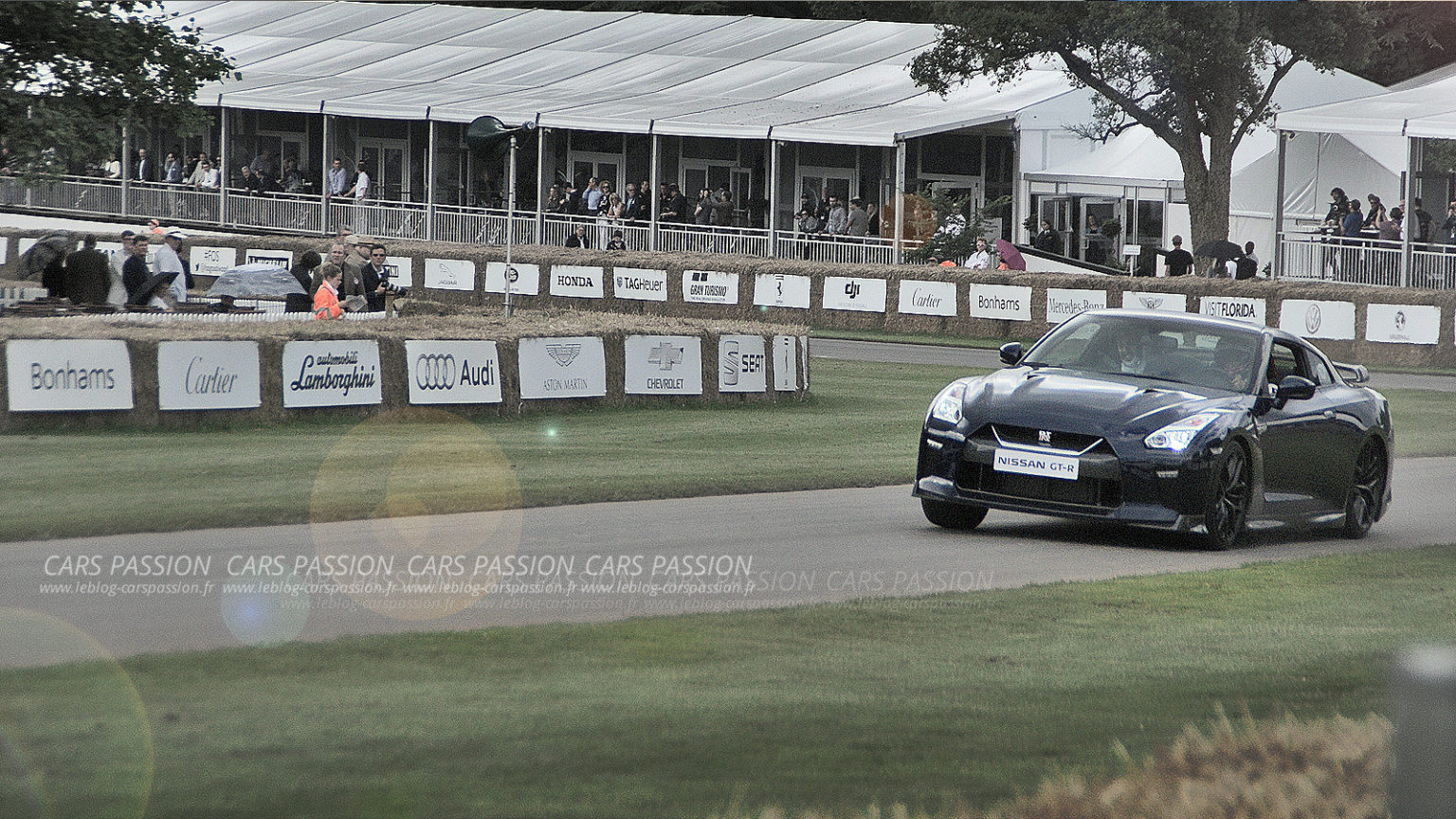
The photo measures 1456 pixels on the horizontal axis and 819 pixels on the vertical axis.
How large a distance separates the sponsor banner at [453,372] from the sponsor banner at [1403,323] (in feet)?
59.7

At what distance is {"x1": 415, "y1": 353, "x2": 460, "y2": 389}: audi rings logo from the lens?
1808 cm

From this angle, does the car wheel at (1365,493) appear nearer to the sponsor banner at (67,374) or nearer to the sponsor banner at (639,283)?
the sponsor banner at (67,374)

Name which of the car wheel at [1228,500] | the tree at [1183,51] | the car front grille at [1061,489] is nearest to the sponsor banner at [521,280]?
the tree at [1183,51]

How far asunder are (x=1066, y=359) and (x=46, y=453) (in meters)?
7.86

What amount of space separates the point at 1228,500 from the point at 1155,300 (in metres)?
21.0

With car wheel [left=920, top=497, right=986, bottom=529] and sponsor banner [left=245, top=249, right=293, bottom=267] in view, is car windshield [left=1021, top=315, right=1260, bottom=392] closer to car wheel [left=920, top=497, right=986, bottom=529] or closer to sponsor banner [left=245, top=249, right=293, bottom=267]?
car wheel [left=920, top=497, right=986, bottom=529]

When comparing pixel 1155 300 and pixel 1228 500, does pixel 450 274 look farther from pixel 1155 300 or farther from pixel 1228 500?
pixel 1228 500

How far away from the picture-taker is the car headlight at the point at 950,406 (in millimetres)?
11992

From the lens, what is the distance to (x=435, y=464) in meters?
14.6

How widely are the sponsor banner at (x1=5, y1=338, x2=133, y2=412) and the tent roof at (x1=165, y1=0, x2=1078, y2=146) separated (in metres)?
30.1

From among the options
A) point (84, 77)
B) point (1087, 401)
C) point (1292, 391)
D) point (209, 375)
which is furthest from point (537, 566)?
point (84, 77)

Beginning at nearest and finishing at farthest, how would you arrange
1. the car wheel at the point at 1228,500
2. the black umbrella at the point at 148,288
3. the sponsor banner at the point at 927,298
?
the car wheel at the point at 1228,500, the black umbrella at the point at 148,288, the sponsor banner at the point at 927,298

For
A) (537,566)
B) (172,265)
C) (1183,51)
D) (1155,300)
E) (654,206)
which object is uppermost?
(1183,51)

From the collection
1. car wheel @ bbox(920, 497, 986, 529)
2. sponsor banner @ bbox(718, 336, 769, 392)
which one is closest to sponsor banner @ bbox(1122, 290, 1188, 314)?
sponsor banner @ bbox(718, 336, 769, 392)
